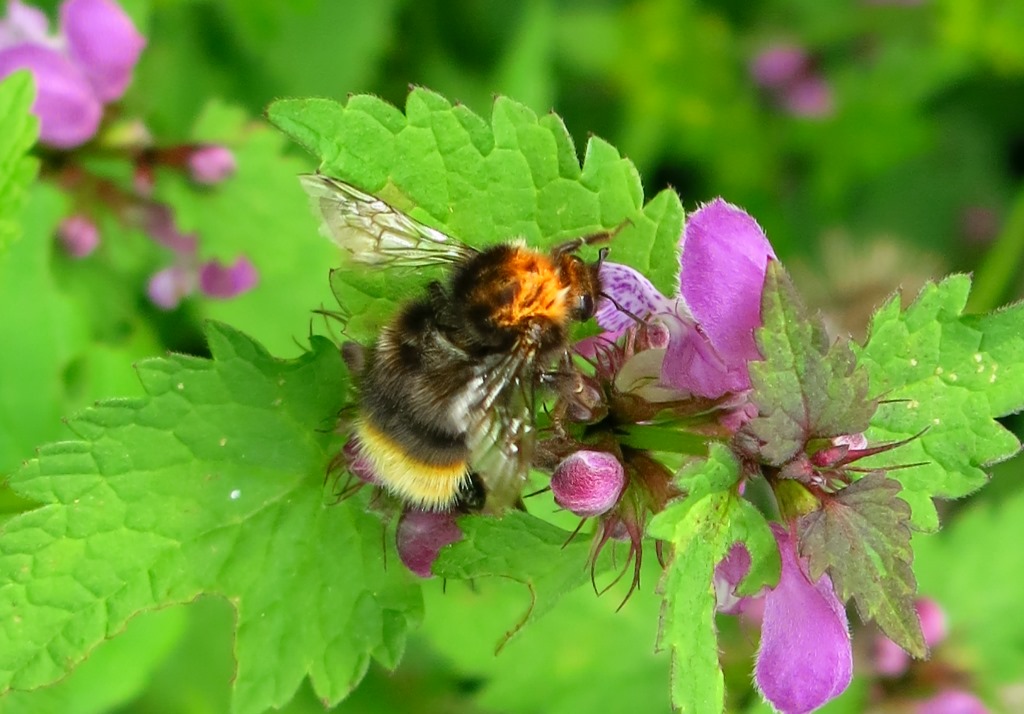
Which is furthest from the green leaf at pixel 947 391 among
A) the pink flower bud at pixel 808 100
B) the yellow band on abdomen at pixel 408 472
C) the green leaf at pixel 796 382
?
the pink flower bud at pixel 808 100

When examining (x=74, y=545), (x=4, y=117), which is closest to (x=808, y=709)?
(x=74, y=545)

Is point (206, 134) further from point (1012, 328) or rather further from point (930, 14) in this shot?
point (930, 14)

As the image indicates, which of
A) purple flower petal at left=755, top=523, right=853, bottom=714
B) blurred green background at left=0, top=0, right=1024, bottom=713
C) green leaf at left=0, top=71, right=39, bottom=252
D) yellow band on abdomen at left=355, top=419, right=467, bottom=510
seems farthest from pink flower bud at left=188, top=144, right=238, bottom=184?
purple flower petal at left=755, top=523, right=853, bottom=714

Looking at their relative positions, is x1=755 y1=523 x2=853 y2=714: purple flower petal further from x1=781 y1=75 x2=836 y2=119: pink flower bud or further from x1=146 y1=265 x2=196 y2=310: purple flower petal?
x1=781 y1=75 x2=836 y2=119: pink flower bud

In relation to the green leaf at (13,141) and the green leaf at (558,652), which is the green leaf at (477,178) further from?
the green leaf at (558,652)

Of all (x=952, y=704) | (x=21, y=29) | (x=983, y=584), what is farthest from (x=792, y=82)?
(x=21, y=29)

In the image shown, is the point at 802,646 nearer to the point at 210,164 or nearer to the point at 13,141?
the point at 13,141
